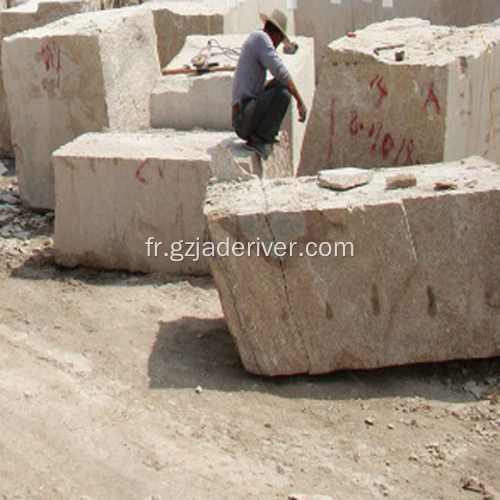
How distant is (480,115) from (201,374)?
301 centimetres

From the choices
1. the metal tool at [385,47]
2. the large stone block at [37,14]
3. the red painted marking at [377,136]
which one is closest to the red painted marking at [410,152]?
the red painted marking at [377,136]

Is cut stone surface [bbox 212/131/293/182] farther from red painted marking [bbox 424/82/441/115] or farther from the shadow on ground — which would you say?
red painted marking [bbox 424/82/441/115]

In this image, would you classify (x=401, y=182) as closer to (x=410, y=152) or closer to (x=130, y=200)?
(x=410, y=152)

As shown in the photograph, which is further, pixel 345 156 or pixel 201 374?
pixel 345 156

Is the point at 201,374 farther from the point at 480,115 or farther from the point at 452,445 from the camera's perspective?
the point at 480,115

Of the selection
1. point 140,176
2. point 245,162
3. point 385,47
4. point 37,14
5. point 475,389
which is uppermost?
point 37,14

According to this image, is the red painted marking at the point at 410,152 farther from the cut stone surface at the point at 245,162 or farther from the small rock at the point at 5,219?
the small rock at the point at 5,219

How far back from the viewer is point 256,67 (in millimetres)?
7086

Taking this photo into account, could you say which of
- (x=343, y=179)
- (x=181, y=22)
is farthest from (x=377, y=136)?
(x=181, y=22)

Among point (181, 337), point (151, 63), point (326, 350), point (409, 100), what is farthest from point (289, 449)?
point (151, 63)

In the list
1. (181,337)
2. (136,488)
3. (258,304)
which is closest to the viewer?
(136,488)

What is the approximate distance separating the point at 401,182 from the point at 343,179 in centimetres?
33

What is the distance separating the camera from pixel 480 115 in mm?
7379

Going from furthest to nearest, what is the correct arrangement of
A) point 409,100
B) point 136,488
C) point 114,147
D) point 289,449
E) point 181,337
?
point 114,147, point 409,100, point 181,337, point 289,449, point 136,488
